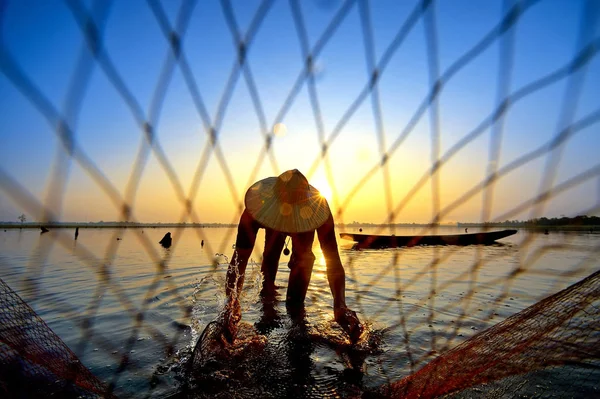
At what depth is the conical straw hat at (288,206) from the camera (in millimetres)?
3654

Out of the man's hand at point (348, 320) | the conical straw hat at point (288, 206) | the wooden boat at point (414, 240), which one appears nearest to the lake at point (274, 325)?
the man's hand at point (348, 320)

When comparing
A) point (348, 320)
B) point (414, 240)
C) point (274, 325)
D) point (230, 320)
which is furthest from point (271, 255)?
point (414, 240)

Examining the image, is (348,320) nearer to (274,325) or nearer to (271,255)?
(274,325)

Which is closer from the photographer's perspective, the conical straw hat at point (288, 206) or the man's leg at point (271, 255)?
the conical straw hat at point (288, 206)

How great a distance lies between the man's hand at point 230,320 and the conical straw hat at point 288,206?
1.06 m

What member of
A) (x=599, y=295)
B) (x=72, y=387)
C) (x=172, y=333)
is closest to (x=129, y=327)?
(x=172, y=333)

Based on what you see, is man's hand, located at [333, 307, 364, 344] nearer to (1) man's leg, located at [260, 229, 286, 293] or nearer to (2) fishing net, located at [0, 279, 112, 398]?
(1) man's leg, located at [260, 229, 286, 293]

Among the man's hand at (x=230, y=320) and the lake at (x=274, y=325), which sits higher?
the man's hand at (x=230, y=320)

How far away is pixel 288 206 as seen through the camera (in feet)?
12.2

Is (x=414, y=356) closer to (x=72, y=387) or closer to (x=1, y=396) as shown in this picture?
(x=72, y=387)

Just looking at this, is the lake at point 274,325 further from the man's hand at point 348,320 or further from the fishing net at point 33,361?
the fishing net at point 33,361

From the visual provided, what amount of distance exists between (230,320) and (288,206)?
1459mm

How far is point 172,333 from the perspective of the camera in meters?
4.29

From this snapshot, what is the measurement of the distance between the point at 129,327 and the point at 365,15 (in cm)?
498
